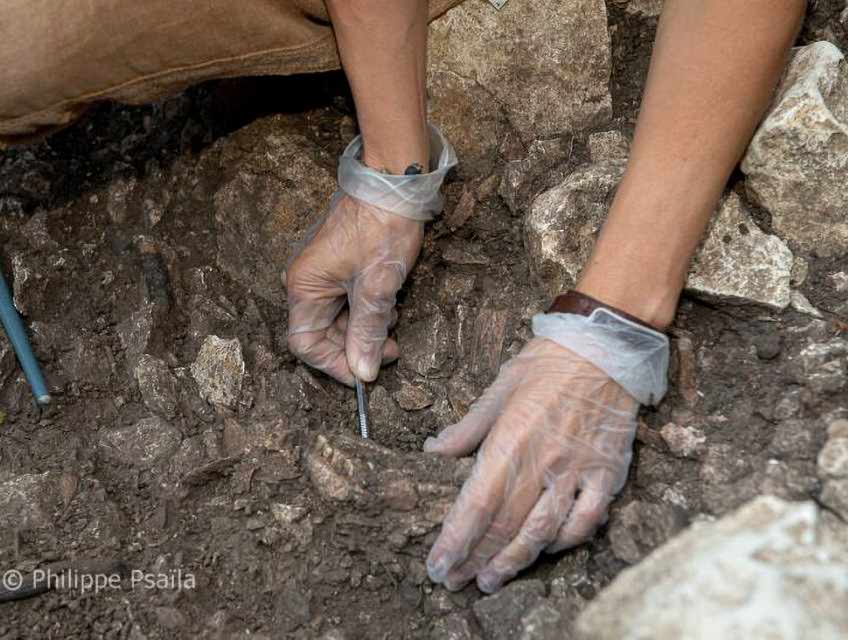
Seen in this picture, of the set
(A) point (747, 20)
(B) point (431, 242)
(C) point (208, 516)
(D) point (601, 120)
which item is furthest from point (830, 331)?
(C) point (208, 516)

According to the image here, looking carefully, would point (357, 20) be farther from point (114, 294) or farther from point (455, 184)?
point (114, 294)

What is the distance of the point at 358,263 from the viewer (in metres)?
1.83

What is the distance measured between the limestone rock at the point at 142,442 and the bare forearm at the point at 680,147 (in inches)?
35.2

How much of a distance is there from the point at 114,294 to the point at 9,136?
406 millimetres

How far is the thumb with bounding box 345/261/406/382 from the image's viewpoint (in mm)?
1828

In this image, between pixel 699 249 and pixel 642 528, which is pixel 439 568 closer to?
pixel 642 528

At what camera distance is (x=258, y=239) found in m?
2.04

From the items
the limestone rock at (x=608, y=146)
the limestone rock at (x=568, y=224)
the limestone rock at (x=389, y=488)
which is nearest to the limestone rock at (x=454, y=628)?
the limestone rock at (x=389, y=488)

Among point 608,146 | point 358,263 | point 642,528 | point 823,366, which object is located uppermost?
point 608,146

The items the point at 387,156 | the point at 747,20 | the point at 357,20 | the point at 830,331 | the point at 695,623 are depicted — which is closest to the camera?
the point at 695,623

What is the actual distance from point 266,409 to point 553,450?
0.65m

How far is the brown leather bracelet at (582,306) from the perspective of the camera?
1504mm

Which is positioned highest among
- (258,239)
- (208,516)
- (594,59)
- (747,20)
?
(747,20)

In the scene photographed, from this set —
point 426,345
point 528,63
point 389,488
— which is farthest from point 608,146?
point 389,488
